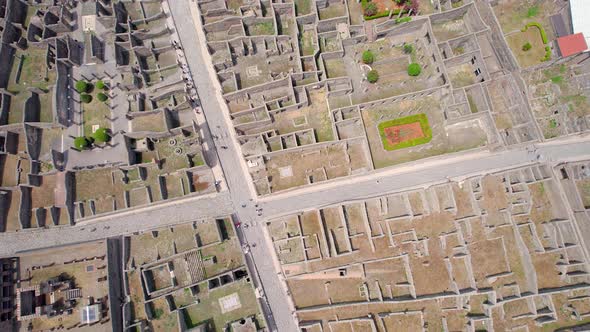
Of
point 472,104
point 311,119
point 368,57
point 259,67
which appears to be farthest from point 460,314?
point 259,67

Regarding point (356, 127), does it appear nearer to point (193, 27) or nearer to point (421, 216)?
point (421, 216)

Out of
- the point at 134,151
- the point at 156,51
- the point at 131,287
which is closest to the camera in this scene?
the point at 131,287

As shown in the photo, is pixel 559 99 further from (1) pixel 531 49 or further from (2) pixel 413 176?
(2) pixel 413 176

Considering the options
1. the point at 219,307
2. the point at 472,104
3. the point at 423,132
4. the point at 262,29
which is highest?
the point at 262,29

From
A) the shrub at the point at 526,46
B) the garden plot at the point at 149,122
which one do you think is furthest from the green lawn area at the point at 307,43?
the shrub at the point at 526,46

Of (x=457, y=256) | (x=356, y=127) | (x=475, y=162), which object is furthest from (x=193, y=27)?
(x=457, y=256)

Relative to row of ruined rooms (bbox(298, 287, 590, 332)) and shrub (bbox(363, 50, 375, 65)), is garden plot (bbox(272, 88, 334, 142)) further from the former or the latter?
row of ruined rooms (bbox(298, 287, 590, 332))

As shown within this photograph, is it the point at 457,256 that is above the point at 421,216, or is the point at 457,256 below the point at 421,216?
below
